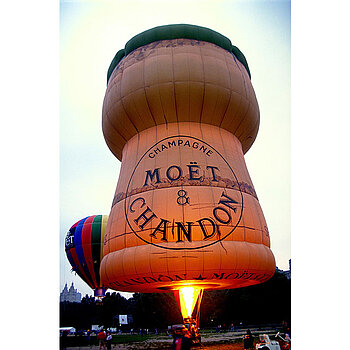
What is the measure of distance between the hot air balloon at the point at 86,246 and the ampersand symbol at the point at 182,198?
26.2ft

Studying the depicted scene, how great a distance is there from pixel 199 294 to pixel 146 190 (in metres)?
1.74

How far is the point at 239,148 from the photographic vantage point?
579 centimetres

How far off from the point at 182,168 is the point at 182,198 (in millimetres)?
410

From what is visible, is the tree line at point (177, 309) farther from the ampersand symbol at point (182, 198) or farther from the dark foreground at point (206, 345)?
the ampersand symbol at point (182, 198)

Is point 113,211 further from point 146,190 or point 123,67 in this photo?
point 123,67

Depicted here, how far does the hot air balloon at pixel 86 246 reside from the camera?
1220 cm

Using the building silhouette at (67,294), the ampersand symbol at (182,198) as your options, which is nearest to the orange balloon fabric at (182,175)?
the ampersand symbol at (182,198)

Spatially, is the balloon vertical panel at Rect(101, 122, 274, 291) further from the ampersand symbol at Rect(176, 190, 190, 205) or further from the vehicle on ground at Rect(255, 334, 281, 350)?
the vehicle on ground at Rect(255, 334, 281, 350)

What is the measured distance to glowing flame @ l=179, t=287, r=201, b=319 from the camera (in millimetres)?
5281

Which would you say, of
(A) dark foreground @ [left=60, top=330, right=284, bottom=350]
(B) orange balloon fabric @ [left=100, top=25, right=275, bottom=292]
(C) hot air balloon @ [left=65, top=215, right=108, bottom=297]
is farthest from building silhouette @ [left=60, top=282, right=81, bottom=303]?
(C) hot air balloon @ [left=65, top=215, right=108, bottom=297]

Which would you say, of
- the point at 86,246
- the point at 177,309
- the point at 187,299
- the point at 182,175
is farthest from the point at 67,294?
the point at 177,309

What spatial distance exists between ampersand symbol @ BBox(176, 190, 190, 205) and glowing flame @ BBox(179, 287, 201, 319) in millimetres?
1386

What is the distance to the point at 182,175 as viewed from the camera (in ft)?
15.8

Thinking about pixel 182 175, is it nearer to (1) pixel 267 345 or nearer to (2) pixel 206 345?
(1) pixel 267 345
